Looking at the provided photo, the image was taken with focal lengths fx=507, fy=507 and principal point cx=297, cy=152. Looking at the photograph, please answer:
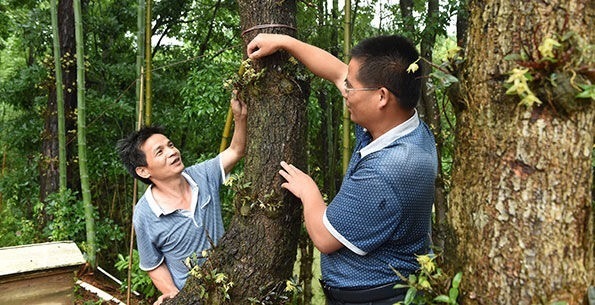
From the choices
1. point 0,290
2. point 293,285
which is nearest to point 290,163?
point 293,285

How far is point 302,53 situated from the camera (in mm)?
1879

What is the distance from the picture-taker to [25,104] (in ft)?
18.6

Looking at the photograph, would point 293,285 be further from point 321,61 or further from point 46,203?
point 46,203

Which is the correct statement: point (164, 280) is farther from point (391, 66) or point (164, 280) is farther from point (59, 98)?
point (59, 98)

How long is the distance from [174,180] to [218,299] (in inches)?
26.2

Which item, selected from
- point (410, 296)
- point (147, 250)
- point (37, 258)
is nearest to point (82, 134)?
point (37, 258)

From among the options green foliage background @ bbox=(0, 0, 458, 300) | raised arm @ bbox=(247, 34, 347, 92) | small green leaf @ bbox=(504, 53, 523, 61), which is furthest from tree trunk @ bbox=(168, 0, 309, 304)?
green foliage background @ bbox=(0, 0, 458, 300)

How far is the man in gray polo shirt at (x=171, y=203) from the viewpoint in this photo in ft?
7.36

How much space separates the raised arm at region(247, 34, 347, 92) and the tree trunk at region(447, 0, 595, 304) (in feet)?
2.38

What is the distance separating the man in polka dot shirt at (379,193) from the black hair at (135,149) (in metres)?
0.96

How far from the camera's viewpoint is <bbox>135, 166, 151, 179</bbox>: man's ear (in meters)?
2.37

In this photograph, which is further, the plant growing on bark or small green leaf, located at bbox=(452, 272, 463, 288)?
small green leaf, located at bbox=(452, 272, 463, 288)

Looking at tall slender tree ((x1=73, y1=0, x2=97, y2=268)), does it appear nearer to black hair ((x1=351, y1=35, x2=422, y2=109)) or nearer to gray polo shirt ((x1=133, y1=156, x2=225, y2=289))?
gray polo shirt ((x1=133, y1=156, x2=225, y2=289))

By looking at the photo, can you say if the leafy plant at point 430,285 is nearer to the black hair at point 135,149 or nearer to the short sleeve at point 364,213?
the short sleeve at point 364,213
